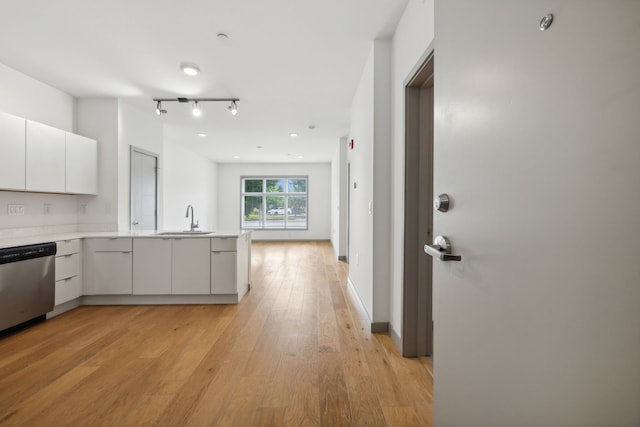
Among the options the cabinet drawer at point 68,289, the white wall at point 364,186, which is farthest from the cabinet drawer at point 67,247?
the white wall at point 364,186

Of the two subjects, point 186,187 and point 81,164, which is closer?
point 81,164

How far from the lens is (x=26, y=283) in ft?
9.05

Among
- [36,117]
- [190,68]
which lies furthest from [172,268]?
[36,117]

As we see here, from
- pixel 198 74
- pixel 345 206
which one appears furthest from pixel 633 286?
pixel 345 206

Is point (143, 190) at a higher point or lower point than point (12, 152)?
lower

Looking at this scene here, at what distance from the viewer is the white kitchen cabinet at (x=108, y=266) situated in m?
3.45

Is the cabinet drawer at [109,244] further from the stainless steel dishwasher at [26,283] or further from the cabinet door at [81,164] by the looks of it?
the cabinet door at [81,164]

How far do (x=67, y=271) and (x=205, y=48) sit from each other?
2.76 meters

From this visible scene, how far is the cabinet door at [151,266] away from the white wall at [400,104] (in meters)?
2.57

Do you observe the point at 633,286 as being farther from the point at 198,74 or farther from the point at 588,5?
the point at 198,74

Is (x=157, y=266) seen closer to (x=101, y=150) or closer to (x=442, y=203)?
(x=101, y=150)

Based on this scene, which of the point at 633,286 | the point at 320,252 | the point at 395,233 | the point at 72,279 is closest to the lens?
the point at 633,286

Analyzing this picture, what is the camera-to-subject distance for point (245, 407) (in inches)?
66.3

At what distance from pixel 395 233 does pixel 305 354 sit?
3.91 feet
